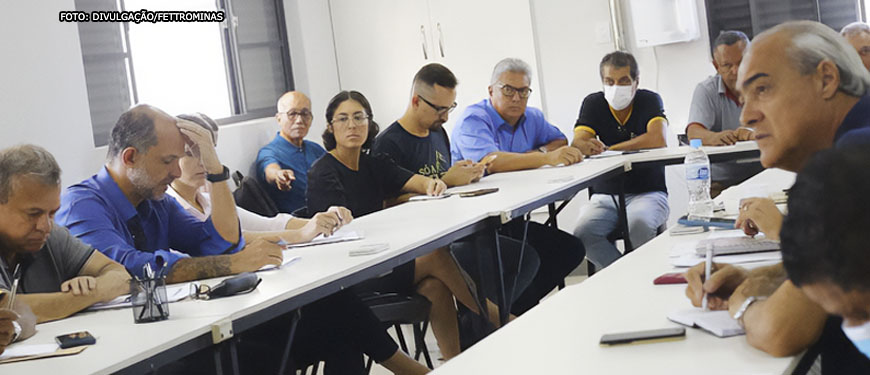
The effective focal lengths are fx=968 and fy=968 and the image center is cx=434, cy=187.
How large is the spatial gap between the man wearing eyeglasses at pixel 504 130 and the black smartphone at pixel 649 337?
3.57 metres

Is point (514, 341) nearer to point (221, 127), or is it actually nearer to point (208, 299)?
point (208, 299)

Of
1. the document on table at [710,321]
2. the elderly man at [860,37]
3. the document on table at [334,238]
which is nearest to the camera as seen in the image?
the document on table at [710,321]

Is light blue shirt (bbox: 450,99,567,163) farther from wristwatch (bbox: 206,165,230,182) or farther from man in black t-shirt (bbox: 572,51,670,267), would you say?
wristwatch (bbox: 206,165,230,182)

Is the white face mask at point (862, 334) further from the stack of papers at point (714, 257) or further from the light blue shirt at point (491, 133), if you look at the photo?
the light blue shirt at point (491, 133)

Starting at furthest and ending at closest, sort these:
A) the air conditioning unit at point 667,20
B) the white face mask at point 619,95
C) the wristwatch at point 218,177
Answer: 1. the air conditioning unit at point 667,20
2. the white face mask at point 619,95
3. the wristwatch at point 218,177

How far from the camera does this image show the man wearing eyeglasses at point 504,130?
5.37 metres

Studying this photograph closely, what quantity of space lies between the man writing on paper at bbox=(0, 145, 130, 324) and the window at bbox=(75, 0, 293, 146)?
2.56 m

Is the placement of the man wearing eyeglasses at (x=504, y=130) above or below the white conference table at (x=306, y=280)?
above

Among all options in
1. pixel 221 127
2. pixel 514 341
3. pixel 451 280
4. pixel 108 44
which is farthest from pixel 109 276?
pixel 221 127

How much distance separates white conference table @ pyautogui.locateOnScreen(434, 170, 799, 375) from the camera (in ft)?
5.28

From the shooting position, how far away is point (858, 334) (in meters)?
1.03

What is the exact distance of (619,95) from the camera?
557 centimetres

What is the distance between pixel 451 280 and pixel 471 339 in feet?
1.21

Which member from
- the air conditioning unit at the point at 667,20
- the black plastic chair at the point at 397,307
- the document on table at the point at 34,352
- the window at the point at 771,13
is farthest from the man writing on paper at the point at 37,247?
the window at the point at 771,13
